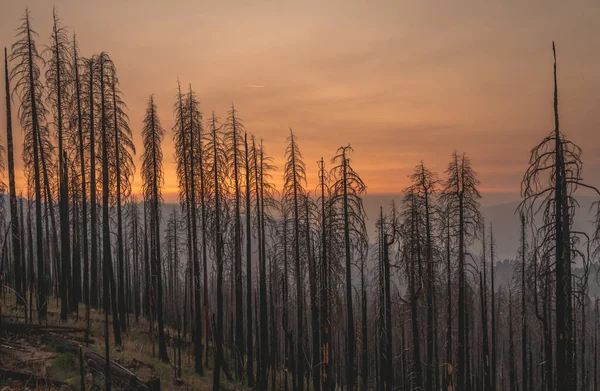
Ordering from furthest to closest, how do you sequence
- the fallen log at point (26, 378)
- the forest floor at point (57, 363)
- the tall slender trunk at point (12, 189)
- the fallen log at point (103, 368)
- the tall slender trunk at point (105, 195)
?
1. the tall slender trunk at point (105, 195)
2. the tall slender trunk at point (12, 189)
3. the fallen log at point (103, 368)
4. the forest floor at point (57, 363)
5. the fallen log at point (26, 378)

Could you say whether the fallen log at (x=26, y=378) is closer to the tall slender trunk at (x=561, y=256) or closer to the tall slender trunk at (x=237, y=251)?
the tall slender trunk at (x=237, y=251)

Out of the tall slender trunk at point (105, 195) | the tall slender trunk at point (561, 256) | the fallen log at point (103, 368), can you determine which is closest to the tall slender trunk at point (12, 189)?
the tall slender trunk at point (105, 195)

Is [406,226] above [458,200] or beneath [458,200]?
beneath

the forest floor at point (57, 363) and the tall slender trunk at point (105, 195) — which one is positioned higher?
the tall slender trunk at point (105, 195)

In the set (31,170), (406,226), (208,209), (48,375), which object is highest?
(31,170)

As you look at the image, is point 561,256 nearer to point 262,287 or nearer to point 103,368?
point 262,287

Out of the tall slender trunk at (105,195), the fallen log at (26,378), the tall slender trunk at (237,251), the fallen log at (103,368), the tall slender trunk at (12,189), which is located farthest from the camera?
the tall slender trunk at (237,251)

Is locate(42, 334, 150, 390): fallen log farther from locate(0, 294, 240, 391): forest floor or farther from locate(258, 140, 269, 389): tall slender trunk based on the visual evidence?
locate(258, 140, 269, 389): tall slender trunk

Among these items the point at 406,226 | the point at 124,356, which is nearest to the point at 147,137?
the point at 124,356

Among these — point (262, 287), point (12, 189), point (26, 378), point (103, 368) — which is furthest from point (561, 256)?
point (12, 189)

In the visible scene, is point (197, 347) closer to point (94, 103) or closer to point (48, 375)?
point (48, 375)

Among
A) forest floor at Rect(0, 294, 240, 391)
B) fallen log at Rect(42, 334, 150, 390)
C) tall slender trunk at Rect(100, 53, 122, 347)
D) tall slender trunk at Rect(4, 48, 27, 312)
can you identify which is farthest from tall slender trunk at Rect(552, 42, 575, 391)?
tall slender trunk at Rect(4, 48, 27, 312)

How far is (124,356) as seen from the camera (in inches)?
660

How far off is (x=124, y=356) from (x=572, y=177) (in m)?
18.9
